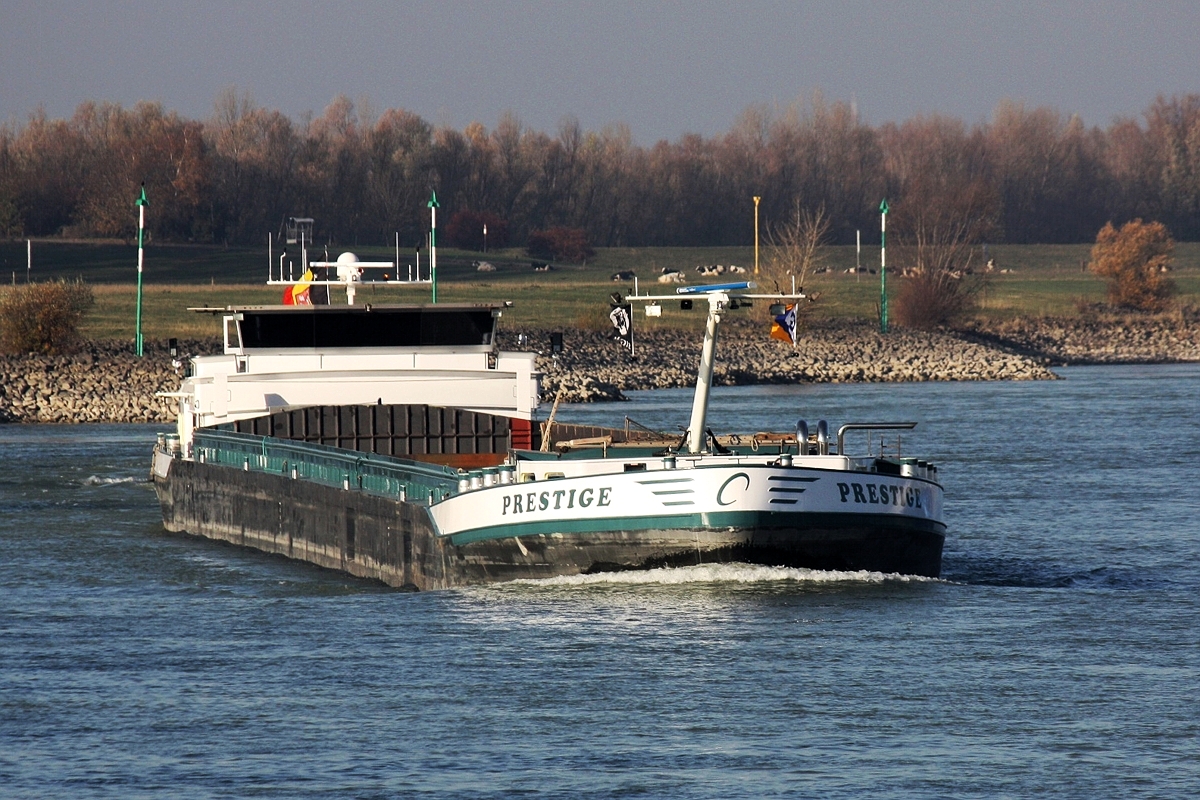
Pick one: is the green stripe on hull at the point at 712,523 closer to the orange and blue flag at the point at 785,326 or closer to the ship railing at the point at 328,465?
the ship railing at the point at 328,465

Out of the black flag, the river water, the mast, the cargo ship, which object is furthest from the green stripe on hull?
the black flag

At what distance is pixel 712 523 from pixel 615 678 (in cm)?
308

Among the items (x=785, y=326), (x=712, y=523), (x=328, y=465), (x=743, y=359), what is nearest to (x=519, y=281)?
(x=743, y=359)

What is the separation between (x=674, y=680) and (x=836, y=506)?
3.86 metres

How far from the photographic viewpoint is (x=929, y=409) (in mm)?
60375

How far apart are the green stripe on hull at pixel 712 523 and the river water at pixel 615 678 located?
2.19 feet

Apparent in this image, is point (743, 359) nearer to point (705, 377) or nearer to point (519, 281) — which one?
point (519, 281)

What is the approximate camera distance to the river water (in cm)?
1420

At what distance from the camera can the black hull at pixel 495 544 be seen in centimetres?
2000

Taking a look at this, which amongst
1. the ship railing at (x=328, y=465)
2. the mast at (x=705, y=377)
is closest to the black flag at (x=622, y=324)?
the mast at (x=705, y=377)

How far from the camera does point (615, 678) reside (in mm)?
17219

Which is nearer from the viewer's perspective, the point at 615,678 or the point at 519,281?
the point at 615,678

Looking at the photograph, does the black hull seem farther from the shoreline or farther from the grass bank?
the grass bank

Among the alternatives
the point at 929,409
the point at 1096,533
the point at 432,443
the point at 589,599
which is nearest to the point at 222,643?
the point at 589,599
